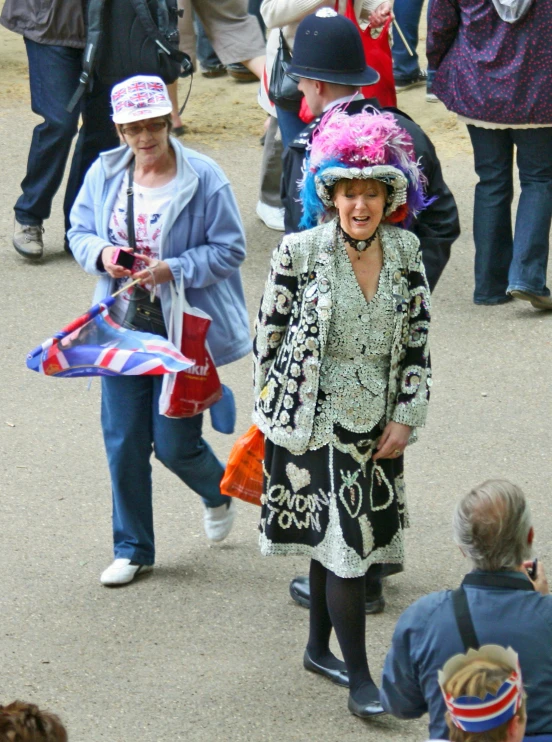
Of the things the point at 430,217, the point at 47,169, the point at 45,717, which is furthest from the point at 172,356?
the point at 47,169

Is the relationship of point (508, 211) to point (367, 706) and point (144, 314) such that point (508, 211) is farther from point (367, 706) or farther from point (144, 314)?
point (367, 706)

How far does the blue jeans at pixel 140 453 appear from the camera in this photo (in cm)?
443

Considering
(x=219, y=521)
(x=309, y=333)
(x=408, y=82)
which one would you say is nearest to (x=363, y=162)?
(x=309, y=333)

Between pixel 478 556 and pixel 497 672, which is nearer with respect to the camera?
pixel 497 672

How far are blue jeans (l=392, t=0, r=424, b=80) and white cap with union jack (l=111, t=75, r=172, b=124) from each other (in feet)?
22.1

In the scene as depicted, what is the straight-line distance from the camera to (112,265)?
13.8ft

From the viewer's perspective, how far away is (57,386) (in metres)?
6.23

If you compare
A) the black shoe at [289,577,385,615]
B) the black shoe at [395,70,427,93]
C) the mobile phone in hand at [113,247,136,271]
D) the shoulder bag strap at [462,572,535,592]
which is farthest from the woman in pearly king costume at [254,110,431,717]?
the black shoe at [395,70,427,93]

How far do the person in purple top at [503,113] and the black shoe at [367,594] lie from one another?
2.73 metres

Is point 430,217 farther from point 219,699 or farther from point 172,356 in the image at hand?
point 219,699

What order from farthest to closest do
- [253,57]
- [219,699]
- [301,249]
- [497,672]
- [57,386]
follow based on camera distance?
[253,57], [57,386], [219,699], [301,249], [497,672]

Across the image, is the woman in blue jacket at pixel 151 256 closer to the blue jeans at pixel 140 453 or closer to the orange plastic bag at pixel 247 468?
the blue jeans at pixel 140 453

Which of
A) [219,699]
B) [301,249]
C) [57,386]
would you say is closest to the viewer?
[301,249]

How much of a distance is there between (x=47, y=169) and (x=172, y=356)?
11.8 ft
